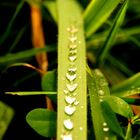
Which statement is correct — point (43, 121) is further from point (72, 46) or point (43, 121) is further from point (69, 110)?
point (72, 46)

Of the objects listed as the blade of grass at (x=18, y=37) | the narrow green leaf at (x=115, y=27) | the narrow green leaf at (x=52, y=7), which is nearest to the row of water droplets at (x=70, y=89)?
the narrow green leaf at (x=115, y=27)

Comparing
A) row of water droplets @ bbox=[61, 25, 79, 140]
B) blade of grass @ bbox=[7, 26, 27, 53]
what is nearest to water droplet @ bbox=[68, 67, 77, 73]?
row of water droplets @ bbox=[61, 25, 79, 140]

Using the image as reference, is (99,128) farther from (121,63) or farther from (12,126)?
(121,63)

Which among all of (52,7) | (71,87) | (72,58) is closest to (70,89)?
(71,87)

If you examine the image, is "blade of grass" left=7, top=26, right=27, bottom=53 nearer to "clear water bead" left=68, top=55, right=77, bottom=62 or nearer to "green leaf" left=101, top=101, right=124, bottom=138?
"clear water bead" left=68, top=55, right=77, bottom=62

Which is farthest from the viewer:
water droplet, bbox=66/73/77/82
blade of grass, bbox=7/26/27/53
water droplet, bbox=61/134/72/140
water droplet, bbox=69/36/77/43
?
blade of grass, bbox=7/26/27/53

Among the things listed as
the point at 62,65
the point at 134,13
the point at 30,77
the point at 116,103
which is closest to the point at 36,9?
the point at 30,77
